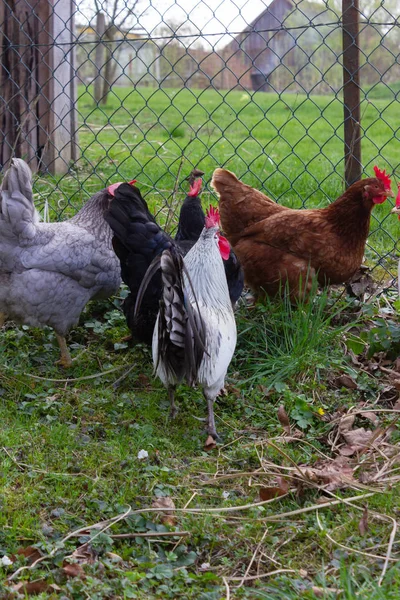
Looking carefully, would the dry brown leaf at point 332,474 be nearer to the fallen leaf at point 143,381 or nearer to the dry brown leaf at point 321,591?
the dry brown leaf at point 321,591

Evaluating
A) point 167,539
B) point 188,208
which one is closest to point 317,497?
point 167,539

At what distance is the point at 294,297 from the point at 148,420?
1242 millimetres

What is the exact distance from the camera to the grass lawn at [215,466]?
87.5 inches

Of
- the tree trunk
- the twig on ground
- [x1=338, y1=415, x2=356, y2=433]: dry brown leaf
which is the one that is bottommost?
the twig on ground

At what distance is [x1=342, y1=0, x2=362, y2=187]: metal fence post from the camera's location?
13.7 feet

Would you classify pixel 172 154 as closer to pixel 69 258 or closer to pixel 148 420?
pixel 69 258

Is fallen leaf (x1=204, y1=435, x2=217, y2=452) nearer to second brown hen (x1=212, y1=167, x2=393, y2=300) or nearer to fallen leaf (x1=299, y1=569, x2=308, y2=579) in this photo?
fallen leaf (x1=299, y1=569, x2=308, y2=579)

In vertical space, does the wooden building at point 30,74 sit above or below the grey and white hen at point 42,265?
above

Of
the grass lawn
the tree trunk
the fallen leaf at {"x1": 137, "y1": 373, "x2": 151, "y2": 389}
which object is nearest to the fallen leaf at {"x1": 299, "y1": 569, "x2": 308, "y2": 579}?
the grass lawn

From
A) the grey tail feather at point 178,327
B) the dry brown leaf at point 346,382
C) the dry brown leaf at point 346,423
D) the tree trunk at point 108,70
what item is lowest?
the dry brown leaf at point 346,423

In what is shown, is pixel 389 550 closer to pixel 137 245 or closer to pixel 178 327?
pixel 178 327

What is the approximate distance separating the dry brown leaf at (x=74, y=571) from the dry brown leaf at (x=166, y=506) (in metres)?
0.38

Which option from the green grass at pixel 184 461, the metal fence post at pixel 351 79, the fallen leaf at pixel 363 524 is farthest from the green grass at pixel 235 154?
the fallen leaf at pixel 363 524

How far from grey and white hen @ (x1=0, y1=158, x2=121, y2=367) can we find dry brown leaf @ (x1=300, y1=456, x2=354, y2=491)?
1.58 metres
